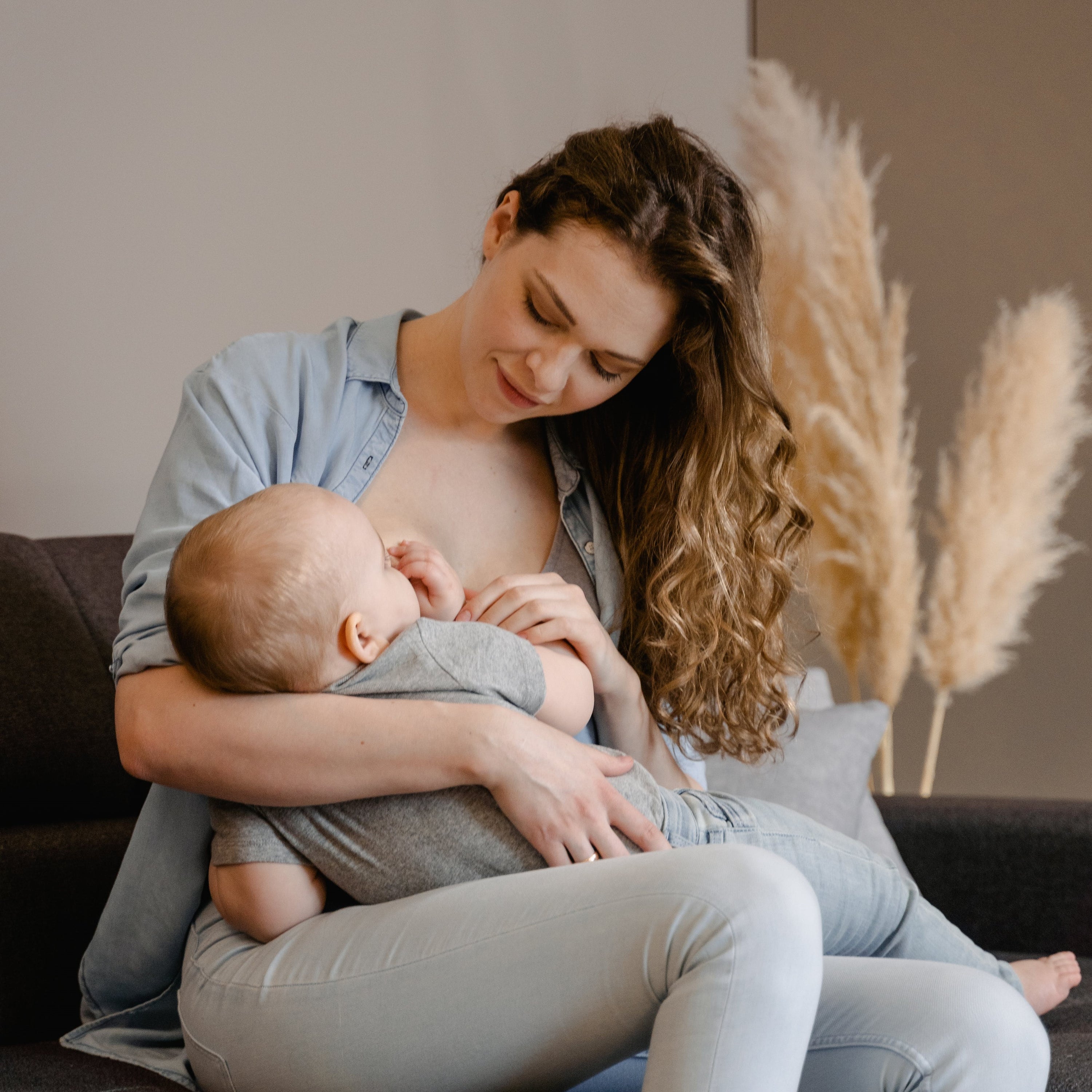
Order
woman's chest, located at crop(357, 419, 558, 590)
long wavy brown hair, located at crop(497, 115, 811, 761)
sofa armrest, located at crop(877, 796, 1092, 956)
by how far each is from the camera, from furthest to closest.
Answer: sofa armrest, located at crop(877, 796, 1092, 956)
woman's chest, located at crop(357, 419, 558, 590)
long wavy brown hair, located at crop(497, 115, 811, 761)

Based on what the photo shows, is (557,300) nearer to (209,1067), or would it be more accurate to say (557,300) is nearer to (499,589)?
(499,589)

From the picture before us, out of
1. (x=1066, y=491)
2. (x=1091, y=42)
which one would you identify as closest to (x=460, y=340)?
(x=1066, y=491)

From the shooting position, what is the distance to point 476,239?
2.56m

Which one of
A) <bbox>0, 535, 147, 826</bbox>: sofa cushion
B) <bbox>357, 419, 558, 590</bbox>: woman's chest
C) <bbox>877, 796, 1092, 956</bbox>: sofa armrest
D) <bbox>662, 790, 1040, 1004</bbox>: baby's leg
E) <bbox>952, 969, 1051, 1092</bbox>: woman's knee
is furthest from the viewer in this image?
<bbox>877, 796, 1092, 956</bbox>: sofa armrest

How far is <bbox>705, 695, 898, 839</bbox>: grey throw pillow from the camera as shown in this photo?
1914mm

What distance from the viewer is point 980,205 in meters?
3.04

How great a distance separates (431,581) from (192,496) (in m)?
0.29

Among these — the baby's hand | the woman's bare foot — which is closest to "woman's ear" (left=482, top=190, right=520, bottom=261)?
the baby's hand

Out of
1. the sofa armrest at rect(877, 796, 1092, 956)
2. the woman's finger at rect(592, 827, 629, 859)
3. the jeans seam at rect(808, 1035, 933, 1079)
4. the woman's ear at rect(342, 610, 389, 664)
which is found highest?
the woman's ear at rect(342, 610, 389, 664)

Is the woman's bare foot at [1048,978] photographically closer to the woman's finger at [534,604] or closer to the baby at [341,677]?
the baby at [341,677]

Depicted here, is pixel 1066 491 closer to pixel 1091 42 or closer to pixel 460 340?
pixel 1091 42

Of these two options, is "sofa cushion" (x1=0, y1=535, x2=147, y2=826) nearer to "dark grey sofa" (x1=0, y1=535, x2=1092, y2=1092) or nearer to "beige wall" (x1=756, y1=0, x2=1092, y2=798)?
"dark grey sofa" (x1=0, y1=535, x2=1092, y2=1092)

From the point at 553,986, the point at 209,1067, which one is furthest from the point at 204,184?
the point at 553,986

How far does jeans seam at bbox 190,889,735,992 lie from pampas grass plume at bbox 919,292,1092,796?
6.38ft
